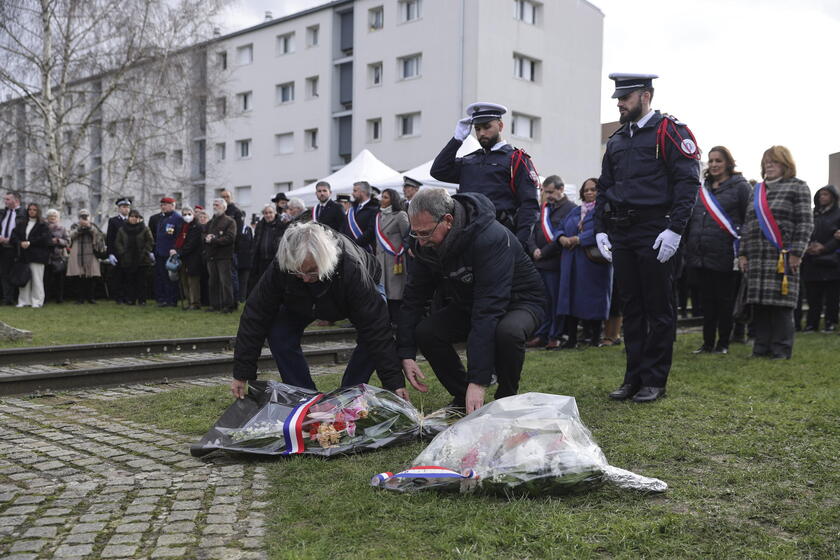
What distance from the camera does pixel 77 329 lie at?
1105cm

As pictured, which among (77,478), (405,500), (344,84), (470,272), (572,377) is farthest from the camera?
(344,84)

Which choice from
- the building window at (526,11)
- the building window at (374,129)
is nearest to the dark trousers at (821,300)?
the building window at (526,11)

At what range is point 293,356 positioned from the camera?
17.1ft

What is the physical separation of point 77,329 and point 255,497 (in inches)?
334

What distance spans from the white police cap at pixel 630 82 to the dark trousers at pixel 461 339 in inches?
72.0

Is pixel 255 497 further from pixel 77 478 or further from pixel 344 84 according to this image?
pixel 344 84

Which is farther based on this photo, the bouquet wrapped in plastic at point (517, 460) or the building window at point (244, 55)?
the building window at point (244, 55)

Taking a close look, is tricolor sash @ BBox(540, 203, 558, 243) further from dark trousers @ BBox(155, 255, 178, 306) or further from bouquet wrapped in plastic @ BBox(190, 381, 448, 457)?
dark trousers @ BBox(155, 255, 178, 306)

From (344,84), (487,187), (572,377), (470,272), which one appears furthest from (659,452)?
(344,84)

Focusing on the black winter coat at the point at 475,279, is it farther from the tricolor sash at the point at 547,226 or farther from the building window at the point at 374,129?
the building window at the point at 374,129

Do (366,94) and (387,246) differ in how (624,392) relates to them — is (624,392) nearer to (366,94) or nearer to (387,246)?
(387,246)

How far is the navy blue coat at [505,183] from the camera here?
6867 mm

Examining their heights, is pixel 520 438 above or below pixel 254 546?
above

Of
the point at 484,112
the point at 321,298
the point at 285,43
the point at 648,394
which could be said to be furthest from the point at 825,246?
the point at 285,43
